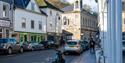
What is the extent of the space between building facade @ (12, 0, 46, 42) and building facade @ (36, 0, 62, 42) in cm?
238

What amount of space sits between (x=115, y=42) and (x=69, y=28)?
7507cm

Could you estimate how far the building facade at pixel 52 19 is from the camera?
6272cm

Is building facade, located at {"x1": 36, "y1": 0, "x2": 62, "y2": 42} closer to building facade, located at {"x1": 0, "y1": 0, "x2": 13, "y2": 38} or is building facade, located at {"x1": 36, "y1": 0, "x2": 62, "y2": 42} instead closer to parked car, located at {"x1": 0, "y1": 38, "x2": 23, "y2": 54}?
building facade, located at {"x1": 0, "y1": 0, "x2": 13, "y2": 38}

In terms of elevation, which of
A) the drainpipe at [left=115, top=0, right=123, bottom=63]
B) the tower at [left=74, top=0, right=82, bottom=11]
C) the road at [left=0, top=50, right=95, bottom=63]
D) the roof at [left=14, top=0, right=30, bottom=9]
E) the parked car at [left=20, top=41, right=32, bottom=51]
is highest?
the tower at [left=74, top=0, right=82, bottom=11]

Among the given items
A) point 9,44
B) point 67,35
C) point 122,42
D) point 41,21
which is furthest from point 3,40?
point 67,35

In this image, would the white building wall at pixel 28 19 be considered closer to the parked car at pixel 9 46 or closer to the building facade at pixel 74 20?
the parked car at pixel 9 46

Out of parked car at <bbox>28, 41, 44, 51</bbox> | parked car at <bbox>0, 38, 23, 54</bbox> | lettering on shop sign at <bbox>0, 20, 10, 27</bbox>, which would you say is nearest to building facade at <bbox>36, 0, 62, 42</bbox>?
parked car at <bbox>28, 41, 44, 51</bbox>

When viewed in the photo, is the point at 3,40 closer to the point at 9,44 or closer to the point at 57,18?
the point at 9,44

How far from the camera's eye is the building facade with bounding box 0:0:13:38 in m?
42.9

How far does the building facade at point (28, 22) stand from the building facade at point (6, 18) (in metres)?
1.71

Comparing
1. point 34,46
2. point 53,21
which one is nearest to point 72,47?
point 34,46

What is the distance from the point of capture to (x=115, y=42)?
4.38m

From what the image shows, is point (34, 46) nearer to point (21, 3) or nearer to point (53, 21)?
point (21, 3)

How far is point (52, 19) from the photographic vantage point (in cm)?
6544
